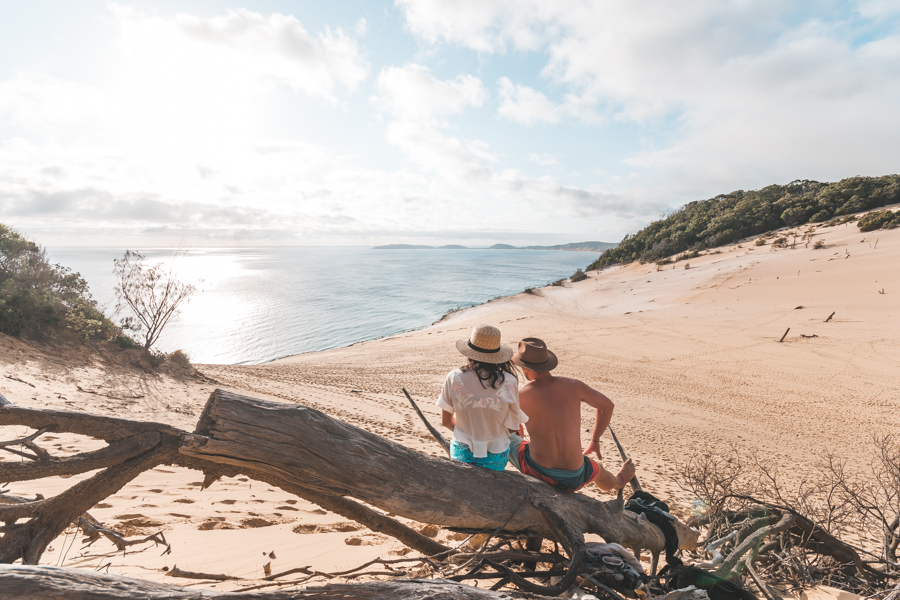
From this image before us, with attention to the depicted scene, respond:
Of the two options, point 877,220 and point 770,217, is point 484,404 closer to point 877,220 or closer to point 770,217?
point 877,220

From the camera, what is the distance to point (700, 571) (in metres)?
2.55

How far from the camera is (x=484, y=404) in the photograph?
303 centimetres

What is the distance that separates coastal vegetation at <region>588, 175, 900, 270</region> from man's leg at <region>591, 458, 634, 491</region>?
40.3m

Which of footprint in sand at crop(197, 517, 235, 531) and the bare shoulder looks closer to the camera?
the bare shoulder

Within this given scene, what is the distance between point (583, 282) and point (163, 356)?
36.6 meters

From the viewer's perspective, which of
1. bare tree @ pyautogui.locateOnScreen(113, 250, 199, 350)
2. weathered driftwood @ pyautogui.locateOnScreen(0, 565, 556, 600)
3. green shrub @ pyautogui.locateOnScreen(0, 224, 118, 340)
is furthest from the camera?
bare tree @ pyautogui.locateOnScreen(113, 250, 199, 350)

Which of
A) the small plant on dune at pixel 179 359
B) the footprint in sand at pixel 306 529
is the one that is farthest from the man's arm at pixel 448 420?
the small plant on dune at pixel 179 359

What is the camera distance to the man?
3.16m

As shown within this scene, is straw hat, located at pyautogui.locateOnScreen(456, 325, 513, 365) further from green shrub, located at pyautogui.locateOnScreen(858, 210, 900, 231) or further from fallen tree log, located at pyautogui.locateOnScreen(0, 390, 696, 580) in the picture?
green shrub, located at pyautogui.locateOnScreen(858, 210, 900, 231)

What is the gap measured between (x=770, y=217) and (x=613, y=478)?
49935 millimetres

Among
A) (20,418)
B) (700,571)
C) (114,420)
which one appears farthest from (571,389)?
(20,418)

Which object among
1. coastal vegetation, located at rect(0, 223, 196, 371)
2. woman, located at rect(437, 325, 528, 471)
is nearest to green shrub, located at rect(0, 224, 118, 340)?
coastal vegetation, located at rect(0, 223, 196, 371)

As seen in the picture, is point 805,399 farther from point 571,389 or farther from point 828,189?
point 828,189

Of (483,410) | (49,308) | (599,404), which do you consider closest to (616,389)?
(599,404)
